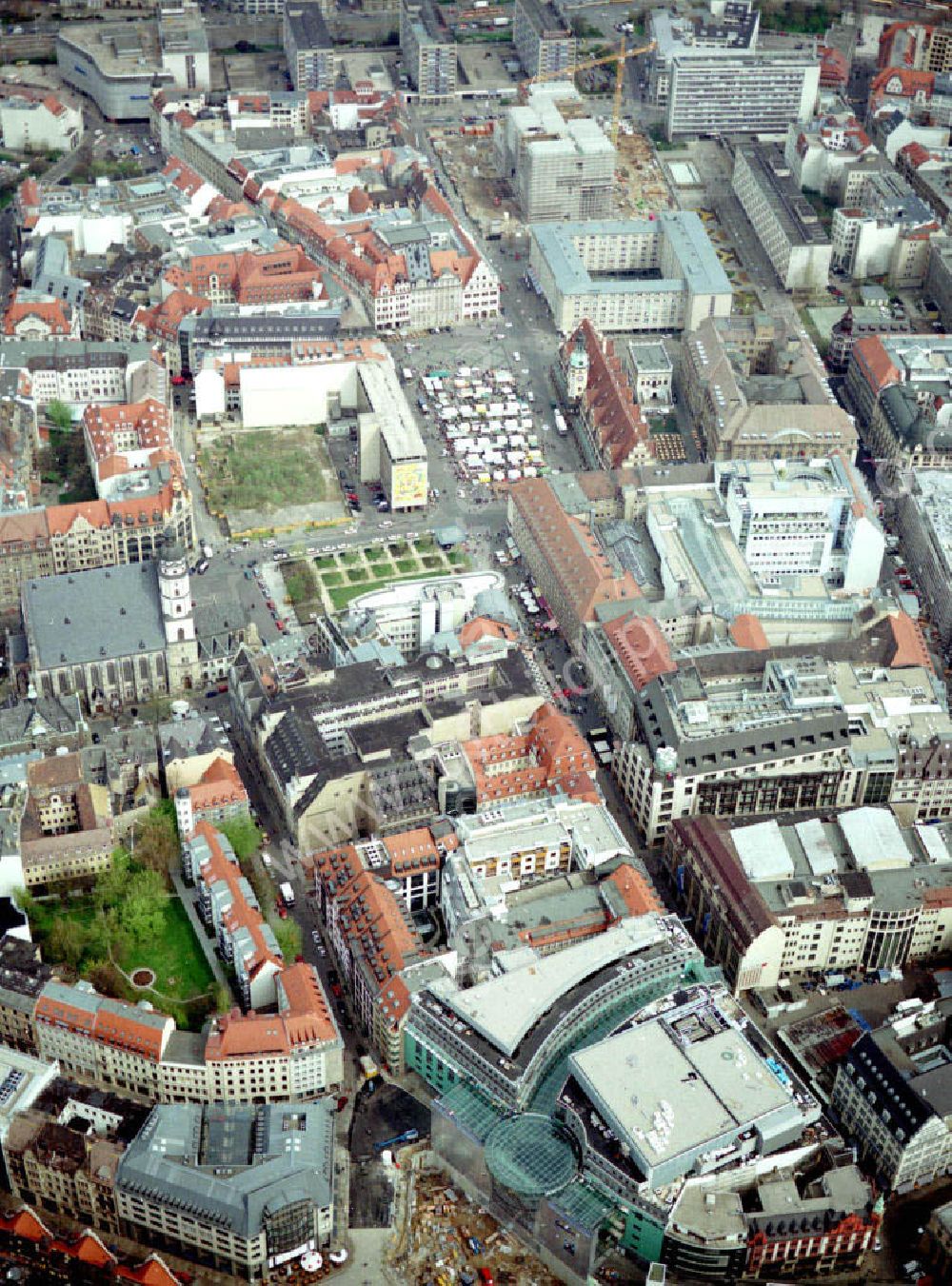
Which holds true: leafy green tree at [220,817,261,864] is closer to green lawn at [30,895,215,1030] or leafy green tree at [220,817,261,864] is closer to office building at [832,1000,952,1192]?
green lawn at [30,895,215,1030]

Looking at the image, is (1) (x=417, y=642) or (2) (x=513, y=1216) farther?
(1) (x=417, y=642)

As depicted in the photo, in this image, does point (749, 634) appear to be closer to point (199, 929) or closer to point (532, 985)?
point (532, 985)

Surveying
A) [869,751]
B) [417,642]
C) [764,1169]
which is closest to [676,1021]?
[764,1169]

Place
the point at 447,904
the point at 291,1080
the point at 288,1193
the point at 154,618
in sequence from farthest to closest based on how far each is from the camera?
the point at 154,618 → the point at 447,904 → the point at 291,1080 → the point at 288,1193

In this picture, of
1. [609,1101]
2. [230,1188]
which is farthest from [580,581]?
[230,1188]

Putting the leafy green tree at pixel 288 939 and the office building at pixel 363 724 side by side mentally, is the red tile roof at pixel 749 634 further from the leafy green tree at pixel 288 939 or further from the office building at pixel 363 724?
the leafy green tree at pixel 288 939

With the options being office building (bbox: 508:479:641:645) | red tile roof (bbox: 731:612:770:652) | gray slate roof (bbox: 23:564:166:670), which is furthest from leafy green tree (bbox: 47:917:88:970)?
red tile roof (bbox: 731:612:770:652)

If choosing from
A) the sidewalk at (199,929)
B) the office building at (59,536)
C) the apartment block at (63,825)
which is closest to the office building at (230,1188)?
the sidewalk at (199,929)

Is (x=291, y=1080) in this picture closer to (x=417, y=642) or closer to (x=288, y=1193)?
(x=288, y=1193)
